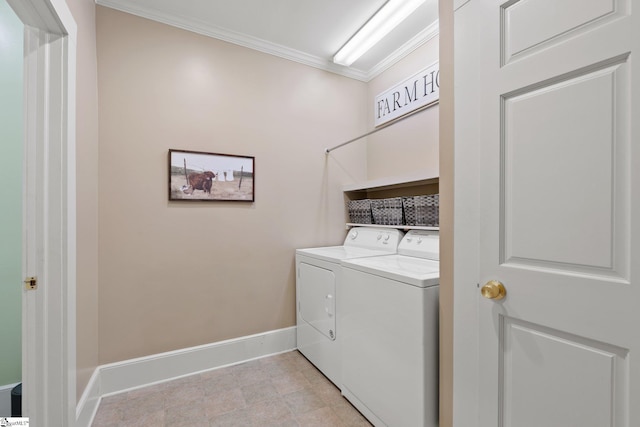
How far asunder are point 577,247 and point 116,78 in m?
2.71

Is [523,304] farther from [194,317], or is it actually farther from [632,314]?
[194,317]

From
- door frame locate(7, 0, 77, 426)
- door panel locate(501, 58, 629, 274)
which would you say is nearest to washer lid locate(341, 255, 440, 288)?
door panel locate(501, 58, 629, 274)

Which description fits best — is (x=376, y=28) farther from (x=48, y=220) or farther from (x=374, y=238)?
(x=48, y=220)

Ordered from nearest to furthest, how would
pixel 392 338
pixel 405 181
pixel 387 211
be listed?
pixel 392 338
pixel 405 181
pixel 387 211

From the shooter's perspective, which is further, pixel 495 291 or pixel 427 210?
pixel 427 210

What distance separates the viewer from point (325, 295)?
2090 millimetres

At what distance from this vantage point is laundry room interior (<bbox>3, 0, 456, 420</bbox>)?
1.90 m

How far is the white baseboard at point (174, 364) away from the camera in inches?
70.1

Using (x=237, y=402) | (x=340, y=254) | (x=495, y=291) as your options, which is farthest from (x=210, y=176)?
(x=495, y=291)

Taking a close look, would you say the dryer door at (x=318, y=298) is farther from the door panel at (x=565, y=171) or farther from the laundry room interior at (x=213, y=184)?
the door panel at (x=565, y=171)

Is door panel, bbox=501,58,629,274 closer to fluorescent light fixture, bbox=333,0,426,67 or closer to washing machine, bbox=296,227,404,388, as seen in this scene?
washing machine, bbox=296,227,404,388

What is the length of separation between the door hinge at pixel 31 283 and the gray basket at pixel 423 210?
225 cm

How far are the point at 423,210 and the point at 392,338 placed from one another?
104 cm

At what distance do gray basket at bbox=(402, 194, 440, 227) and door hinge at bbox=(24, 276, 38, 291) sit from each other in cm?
225
